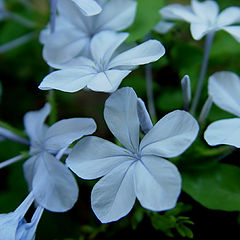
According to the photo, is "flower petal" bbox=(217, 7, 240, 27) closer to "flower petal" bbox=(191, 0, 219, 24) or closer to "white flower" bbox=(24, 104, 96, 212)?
"flower petal" bbox=(191, 0, 219, 24)

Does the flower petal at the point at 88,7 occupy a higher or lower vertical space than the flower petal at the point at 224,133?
higher

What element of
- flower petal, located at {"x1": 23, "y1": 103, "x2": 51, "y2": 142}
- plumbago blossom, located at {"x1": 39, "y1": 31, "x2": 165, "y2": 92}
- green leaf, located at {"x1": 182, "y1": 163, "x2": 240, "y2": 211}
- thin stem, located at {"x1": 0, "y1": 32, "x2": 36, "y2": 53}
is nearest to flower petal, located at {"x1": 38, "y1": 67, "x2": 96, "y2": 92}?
plumbago blossom, located at {"x1": 39, "y1": 31, "x2": 165, "y2": 92}

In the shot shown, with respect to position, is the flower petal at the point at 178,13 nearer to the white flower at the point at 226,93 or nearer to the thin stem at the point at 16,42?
the white flower at the point at 226,93

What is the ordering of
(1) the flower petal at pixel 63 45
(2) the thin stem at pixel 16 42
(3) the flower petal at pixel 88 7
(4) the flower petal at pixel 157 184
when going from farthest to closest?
(2) the thin stem at pixel 16 42
(1) the flower petal at pixel 63 45
(3) the flower petal at pixel 88 7
(4) the flower petal at pixel 157 184

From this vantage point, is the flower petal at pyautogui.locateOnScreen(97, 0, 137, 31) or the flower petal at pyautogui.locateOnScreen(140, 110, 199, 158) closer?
the flower petal at pyautogui.locateOnScreen(140, 110, 199, 158)

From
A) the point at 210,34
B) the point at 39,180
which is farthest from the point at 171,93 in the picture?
the point at 39,180

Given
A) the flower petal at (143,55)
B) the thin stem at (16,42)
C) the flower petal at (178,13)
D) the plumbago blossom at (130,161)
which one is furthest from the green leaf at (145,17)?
the thin stem at (16,42)

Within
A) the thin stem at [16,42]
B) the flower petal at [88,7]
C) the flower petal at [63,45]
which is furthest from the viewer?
the thin stem at [16,42]
